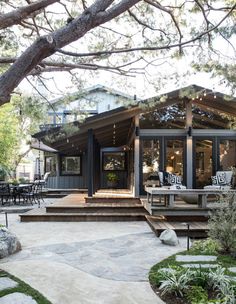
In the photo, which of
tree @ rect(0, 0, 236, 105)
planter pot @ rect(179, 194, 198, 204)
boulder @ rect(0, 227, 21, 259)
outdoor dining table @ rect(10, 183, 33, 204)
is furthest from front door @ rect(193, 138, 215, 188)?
boulder @ rect(0, 227, 21, 259)

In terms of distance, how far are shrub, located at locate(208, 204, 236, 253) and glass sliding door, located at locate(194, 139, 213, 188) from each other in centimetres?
698

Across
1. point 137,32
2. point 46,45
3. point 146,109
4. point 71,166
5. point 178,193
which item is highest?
point 137,32

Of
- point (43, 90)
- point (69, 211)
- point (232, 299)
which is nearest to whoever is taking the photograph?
point (232, 299)

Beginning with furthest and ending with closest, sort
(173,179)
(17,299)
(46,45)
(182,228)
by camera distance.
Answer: (173,179), (182,228), (17,299), (46,45)

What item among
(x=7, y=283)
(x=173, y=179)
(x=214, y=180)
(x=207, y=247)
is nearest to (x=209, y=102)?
(x=214, y=180)

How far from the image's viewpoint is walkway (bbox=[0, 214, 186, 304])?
3982 mm

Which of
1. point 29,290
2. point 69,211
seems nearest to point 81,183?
point 69,211

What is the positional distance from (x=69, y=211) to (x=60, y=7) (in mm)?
5921

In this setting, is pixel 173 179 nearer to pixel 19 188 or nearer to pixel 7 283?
pixel 19 188

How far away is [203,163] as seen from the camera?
1264 cm

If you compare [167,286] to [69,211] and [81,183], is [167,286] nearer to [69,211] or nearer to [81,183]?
[69,211]

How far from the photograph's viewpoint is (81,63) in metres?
7.43

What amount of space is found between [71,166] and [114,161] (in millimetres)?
2656

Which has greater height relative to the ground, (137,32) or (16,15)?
(137,32)
